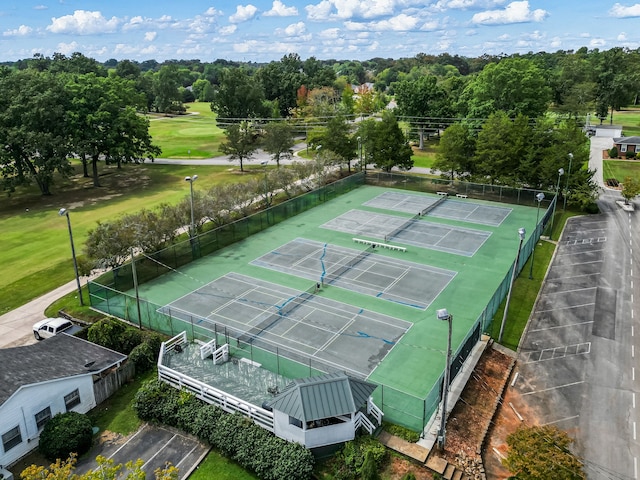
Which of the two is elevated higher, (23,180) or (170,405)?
(23,180)

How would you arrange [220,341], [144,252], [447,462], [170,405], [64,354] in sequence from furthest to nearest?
1. [144,252]
2. [220,341]
3. [64,354]
4. [170,405]
5. [447,462]

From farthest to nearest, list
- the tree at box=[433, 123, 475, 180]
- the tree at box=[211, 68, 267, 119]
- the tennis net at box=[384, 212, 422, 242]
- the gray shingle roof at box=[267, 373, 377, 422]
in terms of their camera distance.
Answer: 1. the tree at box=[211, 68, 267, 119]
2. the tree at box=[433, 123, 475, 180]
3. the tennis net at box=[384, 212, 422, 242]
4. the gray shingle roof at box=[267, 373, 377, 422]

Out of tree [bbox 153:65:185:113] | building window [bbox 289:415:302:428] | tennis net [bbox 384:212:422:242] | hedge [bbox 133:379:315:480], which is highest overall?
tree [bbox 153:65:185:113]

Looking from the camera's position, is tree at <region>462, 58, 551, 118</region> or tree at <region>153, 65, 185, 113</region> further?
tree at <region>153, 65, 185, 113</region>

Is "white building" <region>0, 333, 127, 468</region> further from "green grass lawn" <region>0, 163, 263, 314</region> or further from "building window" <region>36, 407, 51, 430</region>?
"green grass lawn" <region>0, 163, 263, 314</region>

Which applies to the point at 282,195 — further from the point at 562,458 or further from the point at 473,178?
the point at 562,458

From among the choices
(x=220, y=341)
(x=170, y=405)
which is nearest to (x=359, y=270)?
(x=220, y=341)

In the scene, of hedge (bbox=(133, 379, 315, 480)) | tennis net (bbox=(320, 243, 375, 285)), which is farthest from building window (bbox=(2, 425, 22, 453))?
tennis net (bbox=(320, 243, 375, 285))
